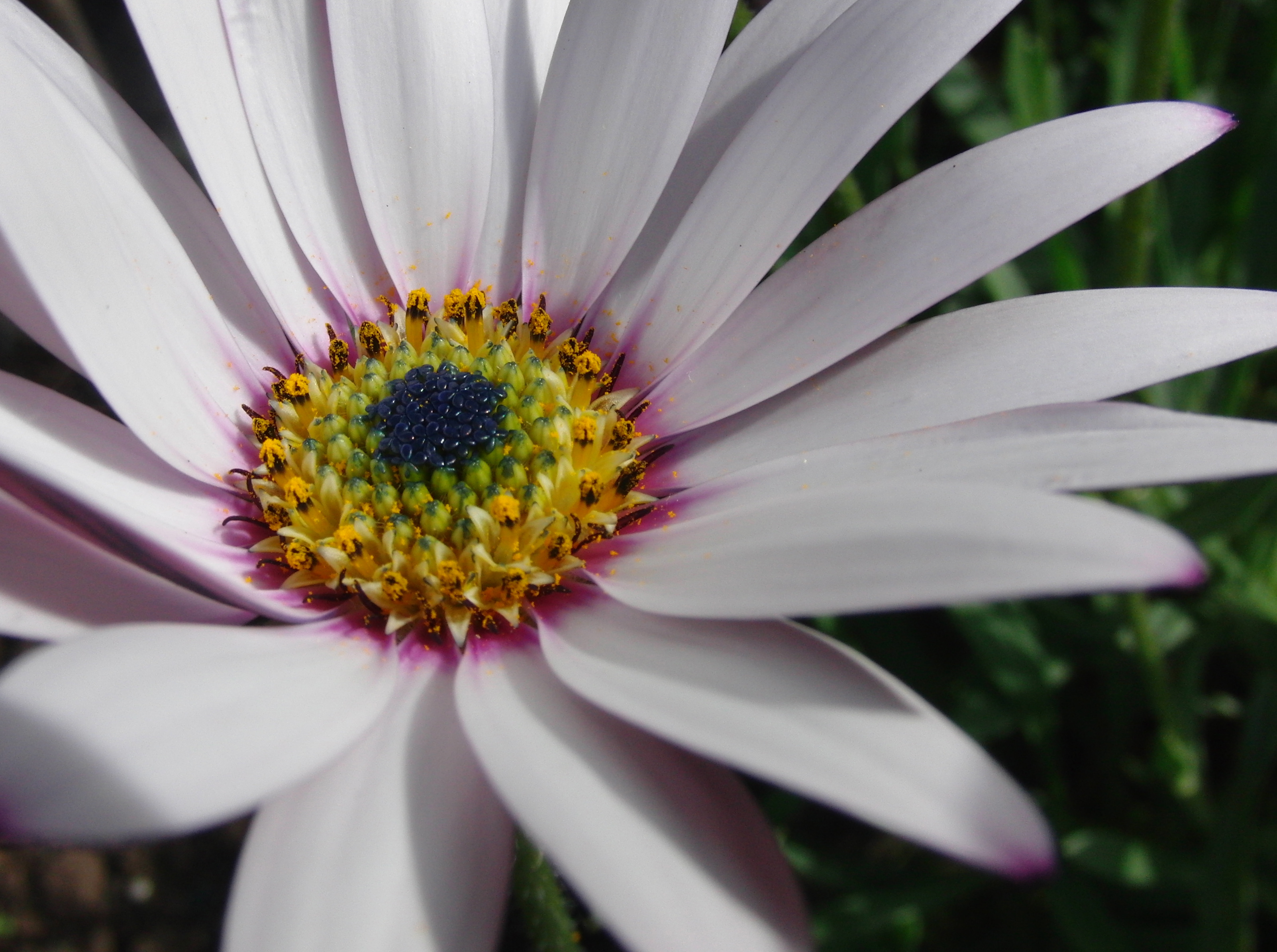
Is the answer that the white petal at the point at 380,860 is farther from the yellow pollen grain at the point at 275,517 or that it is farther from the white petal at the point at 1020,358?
the white petal at the point at 1020,358

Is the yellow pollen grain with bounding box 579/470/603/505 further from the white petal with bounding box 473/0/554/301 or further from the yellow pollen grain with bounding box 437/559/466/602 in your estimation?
the white petal with bounding box 473/0/554/301

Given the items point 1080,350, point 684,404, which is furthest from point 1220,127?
point 684,404

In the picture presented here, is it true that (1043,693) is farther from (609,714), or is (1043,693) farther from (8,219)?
(8,219)

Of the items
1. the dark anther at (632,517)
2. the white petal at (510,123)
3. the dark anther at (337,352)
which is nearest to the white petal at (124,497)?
the dark anther at (337,352)

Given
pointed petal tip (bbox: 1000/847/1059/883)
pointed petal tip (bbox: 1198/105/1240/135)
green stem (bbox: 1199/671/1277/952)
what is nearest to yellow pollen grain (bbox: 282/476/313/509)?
pointed petal tip (bbox: 1000/847/1059/883)

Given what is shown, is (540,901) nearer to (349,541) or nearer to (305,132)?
(349,541)

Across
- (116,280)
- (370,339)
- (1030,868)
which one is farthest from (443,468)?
(1030,868)
